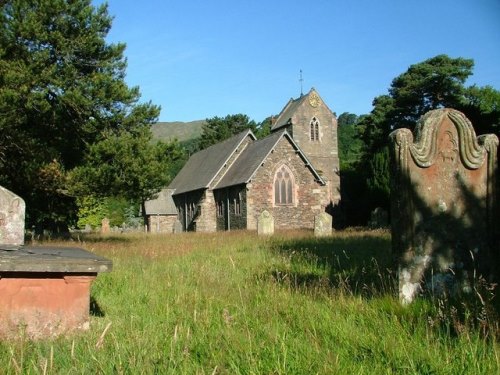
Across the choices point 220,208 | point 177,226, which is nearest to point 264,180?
point 220,208

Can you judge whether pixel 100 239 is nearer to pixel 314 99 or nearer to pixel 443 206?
pixel 443 206

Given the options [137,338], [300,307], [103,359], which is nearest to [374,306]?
[300,307]

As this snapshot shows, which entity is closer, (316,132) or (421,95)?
(421,95)

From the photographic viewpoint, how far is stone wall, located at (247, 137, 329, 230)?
36.9 m

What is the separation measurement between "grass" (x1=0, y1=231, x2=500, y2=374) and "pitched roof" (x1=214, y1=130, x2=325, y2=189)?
29323 millimetres

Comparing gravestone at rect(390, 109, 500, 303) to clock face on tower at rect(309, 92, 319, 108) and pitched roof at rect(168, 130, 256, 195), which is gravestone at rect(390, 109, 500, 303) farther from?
clock face on tower at rect(309, 92, 319, 108)

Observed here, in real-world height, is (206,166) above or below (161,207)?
above

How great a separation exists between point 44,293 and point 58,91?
13.1m

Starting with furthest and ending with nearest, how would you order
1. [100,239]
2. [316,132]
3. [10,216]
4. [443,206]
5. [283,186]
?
[316,132] < [283,186] < [100,239] < [10,216] < [443,206]

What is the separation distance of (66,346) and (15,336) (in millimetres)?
663

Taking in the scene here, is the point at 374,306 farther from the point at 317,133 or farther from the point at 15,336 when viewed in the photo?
the point at 317,133

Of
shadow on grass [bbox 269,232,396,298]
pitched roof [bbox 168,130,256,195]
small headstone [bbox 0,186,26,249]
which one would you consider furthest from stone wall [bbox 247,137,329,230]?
small headstone [bbox 0,186,26,249]

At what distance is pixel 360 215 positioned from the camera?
128 feet

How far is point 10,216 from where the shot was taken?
8891 mm
